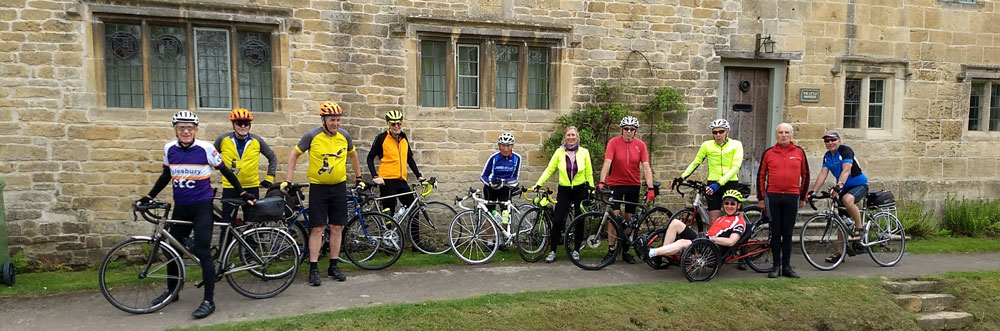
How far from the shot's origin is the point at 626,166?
24.6 feet

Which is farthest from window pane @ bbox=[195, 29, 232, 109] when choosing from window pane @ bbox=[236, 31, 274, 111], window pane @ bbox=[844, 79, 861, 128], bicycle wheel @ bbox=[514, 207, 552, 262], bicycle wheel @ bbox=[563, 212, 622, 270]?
window pane @ bbox=[844, 79, 861, 128]

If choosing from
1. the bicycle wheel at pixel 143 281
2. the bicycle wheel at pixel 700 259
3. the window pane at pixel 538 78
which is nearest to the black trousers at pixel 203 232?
the bicycle wheel at pixel 143 281

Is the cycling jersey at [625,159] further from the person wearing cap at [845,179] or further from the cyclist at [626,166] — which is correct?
the person wearing cap at [845,179]

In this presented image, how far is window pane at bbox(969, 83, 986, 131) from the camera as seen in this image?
11250 millimetres

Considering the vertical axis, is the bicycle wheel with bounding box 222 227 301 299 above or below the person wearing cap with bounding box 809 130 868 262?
below

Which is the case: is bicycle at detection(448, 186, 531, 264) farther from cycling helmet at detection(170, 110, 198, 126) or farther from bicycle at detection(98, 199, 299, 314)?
cycling helmet at detection(170, 110, 198, 126)

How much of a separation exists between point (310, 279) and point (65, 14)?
453cm

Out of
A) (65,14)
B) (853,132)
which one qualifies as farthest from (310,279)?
(853,132)

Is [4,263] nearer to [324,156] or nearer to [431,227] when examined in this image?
[324,156]

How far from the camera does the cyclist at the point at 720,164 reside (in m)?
7.23

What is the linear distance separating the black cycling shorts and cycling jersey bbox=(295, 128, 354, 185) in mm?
75

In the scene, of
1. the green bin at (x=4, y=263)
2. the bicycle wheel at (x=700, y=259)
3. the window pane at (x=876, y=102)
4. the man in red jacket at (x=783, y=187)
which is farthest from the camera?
the window pane at (x=876, y=102)

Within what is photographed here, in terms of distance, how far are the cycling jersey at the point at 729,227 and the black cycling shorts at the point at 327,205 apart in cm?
412

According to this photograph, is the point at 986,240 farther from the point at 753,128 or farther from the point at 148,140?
the point at 148,140
